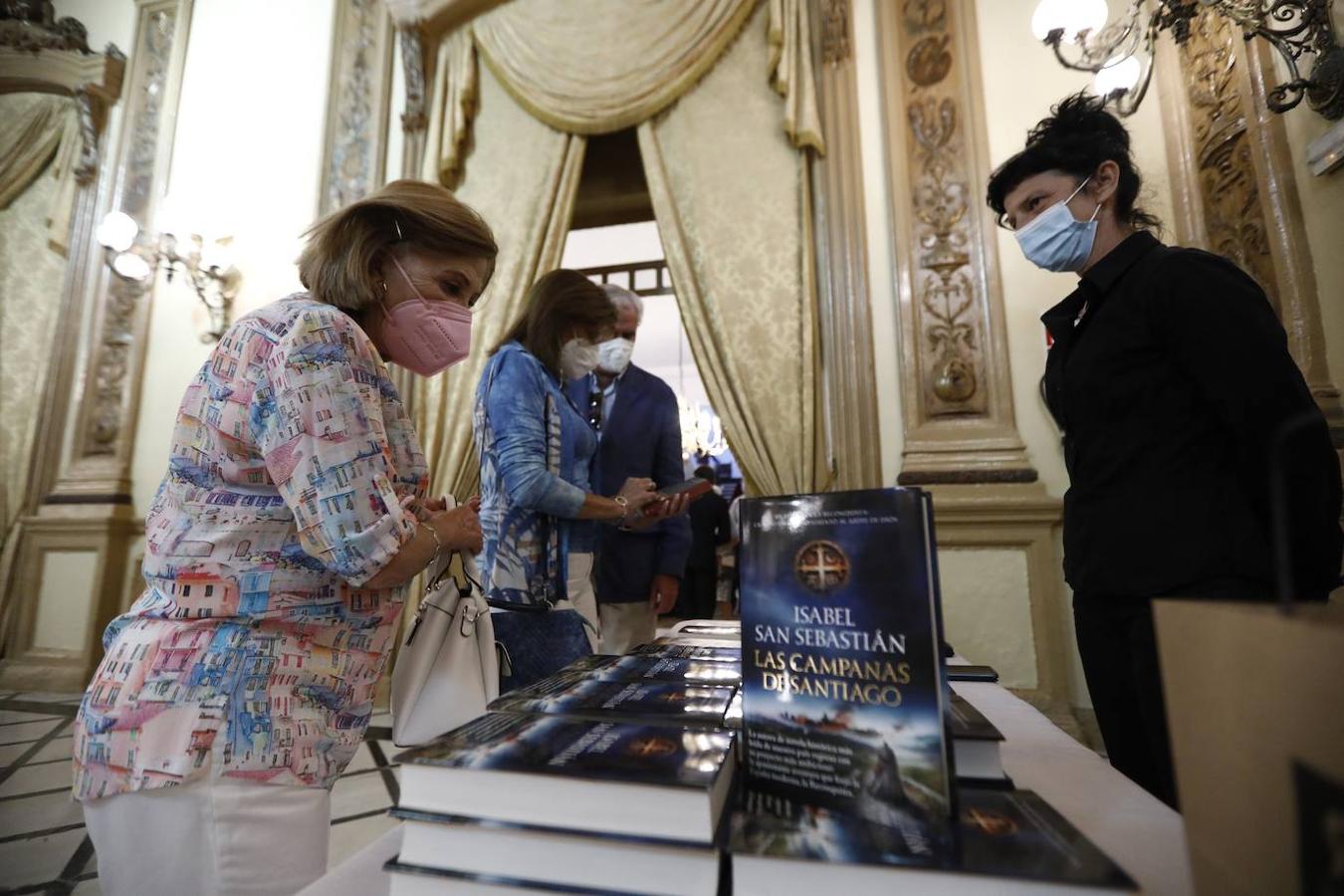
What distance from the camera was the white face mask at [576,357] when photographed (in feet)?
4.64

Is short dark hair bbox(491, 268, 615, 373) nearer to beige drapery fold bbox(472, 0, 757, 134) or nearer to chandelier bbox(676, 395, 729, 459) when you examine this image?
beige drapery fold bbox(472, 0, 757, 134)

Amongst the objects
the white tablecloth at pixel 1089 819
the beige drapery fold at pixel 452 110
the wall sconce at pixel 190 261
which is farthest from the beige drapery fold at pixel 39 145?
the white tablecloth at pixel 1089 819

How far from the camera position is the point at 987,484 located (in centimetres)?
231

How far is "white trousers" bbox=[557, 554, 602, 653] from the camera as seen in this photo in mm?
1299

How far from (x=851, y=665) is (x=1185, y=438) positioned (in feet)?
2.49

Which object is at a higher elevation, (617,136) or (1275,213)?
(617,136)

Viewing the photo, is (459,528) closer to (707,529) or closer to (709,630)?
(709,630)

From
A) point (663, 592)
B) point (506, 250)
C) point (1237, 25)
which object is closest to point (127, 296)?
point (506, 250)

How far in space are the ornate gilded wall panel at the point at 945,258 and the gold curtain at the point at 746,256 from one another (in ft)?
1.33

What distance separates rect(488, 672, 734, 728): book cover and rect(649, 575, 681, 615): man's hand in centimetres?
121

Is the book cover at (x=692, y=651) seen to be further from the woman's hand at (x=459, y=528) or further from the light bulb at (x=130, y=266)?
the light bulb at (x=130, y=266)

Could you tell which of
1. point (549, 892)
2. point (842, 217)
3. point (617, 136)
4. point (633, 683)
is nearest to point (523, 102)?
point (617, 136)

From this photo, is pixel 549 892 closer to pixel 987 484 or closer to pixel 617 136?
pixel 987 484

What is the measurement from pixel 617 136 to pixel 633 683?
348cm
